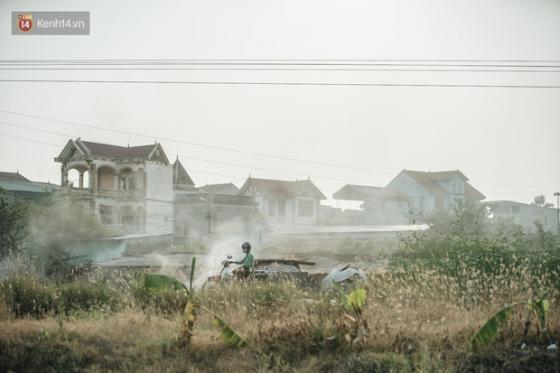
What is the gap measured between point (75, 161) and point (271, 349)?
26.1 meters

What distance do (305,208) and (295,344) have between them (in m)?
34.3

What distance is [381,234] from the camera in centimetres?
2962

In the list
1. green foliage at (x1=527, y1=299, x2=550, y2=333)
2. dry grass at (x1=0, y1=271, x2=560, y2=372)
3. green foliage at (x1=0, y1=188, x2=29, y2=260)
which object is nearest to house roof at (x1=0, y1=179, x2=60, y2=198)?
green foliage at (x1=0, y1=188, x2=29, y2=260)

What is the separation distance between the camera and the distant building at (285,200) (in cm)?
3856

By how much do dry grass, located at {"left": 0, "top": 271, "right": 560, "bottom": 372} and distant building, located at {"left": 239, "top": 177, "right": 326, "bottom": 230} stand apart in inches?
1170

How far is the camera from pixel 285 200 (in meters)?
39.4

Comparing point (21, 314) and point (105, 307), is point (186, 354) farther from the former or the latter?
point (21, 314)

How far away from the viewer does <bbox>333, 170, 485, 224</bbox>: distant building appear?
40594 millimetres

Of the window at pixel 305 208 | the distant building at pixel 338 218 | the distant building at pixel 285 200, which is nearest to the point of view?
the distant building at pixel 285 200

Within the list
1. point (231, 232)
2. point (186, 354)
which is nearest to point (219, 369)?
point (186, 354)

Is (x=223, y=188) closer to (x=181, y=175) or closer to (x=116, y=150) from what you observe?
(x=181, y=175)

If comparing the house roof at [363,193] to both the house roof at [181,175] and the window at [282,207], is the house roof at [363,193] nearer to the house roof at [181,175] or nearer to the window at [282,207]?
the window at [282,207]

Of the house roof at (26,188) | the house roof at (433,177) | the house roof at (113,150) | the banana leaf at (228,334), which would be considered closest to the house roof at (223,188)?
the house roof at (113,150)

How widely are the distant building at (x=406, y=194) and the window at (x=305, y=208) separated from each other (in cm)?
357
